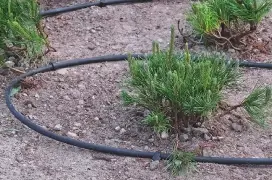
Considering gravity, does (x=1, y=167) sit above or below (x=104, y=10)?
below

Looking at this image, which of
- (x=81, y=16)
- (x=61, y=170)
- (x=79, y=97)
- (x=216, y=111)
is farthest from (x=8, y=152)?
(x=81, y=16)

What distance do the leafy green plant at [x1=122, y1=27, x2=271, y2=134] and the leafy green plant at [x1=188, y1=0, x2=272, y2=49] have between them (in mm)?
622

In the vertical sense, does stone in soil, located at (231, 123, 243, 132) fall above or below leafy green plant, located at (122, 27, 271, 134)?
below

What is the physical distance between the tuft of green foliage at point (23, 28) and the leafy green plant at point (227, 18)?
90cm

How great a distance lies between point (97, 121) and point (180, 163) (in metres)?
0.58

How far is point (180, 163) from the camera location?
A: 2.84 metres

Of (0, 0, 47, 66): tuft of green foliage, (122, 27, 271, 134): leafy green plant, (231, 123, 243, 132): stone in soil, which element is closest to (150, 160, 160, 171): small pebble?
(122, 27, 271, 134): leafy green plant

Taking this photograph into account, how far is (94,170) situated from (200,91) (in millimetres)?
596

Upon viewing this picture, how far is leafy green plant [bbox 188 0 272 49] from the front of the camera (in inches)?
143

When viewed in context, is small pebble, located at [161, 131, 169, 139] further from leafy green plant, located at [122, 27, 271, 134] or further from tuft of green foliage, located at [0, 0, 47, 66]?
tuft of green foliage, located at [0, 0, 47, 66]

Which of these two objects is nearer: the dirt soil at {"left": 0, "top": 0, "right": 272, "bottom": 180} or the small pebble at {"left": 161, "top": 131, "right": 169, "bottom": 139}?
the dirt soil at {"left": 0, "top": 0, "right": 272, "bottom": 180}

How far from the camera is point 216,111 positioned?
10.3 ft

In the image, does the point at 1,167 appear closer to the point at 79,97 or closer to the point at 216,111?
the point at 79,97

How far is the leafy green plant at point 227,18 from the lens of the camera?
12.0ft
